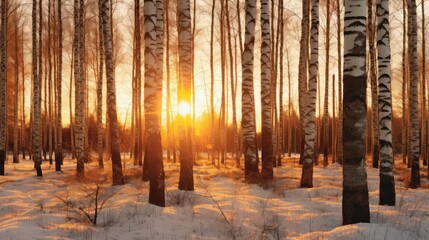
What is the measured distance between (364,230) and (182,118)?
459 cm

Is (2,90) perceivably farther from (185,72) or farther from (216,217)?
(216,217)

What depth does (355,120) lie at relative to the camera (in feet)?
15.8

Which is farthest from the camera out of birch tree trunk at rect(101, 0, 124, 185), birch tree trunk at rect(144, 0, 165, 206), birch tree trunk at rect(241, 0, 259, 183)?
birch tree trunk at rect(241, 0, 259, 183)

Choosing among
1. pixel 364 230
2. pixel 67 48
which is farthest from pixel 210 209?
pixel 67 48

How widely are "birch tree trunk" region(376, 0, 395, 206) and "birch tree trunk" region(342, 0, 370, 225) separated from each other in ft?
5.58

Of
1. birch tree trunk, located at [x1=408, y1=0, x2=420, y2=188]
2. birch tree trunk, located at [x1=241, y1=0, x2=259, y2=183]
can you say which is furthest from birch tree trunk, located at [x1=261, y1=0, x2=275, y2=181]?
birch tree trunk, located at [x1=408, y1=0, x2=420, y2=188]

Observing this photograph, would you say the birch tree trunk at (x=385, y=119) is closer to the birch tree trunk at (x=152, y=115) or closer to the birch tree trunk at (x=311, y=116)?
the birch tree trunk at (x=311, y=116)

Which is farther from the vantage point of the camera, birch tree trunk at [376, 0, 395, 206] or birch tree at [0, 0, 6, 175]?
birch tree at [0, 0, 6, 175]

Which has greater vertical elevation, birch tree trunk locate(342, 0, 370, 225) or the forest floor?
birch tree trunk locate(342, 0, 370, 225)

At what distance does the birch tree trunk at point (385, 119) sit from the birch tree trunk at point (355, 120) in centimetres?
170

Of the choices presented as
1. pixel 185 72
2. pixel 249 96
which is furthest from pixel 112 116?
pixel 249 96

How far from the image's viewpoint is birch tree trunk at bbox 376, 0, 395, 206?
6.22 metres

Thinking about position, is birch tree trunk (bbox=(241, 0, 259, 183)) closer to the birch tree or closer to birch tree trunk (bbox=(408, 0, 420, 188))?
birch tree trunk (bbox=(408, 0, 420, 188))

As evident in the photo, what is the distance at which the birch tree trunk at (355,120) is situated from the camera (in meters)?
4.78
